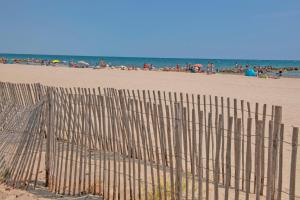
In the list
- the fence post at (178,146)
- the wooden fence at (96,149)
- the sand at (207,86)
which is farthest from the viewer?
the sand at (207,86)

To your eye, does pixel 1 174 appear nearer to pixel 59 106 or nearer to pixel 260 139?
pixel 59 106

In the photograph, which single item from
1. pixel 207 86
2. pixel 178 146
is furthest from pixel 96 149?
pixel 207 86

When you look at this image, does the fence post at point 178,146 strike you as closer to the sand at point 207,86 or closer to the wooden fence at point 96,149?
the wooden fence at point 96,149

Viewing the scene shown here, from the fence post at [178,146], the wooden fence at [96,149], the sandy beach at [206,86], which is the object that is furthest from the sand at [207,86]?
the fence post at [178,146]

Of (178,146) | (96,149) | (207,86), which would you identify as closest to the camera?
(178,146)

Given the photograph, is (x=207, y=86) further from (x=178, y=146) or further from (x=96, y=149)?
(x=178, y=146)

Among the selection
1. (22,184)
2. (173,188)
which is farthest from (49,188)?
(173,188)

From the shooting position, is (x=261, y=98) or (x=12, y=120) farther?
(x=261, y=98)

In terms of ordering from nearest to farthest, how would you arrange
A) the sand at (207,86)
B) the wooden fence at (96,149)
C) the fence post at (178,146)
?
the fence post at (178,146), the wooden fence at (96,149), the sand at (207,86)

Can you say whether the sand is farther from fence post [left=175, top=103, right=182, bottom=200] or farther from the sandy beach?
fence post [left=175, top=103, right=182, bottom=200]

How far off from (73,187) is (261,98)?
1108 centimetres

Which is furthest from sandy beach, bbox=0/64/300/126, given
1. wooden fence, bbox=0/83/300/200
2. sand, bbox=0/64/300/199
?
wooden fence, bbox=0/83/300/200

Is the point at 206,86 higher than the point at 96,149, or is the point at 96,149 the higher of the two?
the point at 96,149

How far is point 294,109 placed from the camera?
37.5ft
